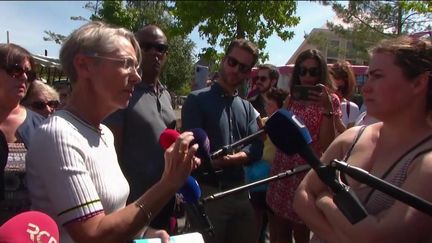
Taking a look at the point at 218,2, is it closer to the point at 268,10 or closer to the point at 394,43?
the point at 268,10

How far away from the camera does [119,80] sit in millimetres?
2078

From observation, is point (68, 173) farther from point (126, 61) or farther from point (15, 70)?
point (15, 70)

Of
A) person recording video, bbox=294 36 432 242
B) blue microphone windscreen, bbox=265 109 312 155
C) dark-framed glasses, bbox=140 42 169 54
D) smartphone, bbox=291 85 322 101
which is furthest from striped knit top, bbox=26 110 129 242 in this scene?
smartphone, bbox=291 85 322 101

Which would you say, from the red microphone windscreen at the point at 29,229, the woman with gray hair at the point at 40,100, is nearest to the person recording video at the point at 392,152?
the red microphone windscreen at the point at 29,229

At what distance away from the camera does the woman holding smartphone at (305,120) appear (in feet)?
11.8

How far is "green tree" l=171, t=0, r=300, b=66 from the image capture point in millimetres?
12664

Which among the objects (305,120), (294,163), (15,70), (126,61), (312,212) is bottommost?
(294,163)

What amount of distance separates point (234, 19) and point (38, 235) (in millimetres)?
11771

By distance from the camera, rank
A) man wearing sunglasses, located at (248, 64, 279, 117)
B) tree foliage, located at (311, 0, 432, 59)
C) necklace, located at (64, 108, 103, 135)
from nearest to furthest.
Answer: necklace, located at (64, 108, 103, 135) → man wearing sunglasses, located at (248, 64, 279, 117) → tree foliage, located at (311, 0, 432, 59)

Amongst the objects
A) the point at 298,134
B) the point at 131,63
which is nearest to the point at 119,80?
the point at 131,63

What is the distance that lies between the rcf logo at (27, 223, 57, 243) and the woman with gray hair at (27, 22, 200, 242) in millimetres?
313

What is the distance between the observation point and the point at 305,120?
372cm

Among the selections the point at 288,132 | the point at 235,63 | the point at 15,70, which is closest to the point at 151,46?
the point at 235,63

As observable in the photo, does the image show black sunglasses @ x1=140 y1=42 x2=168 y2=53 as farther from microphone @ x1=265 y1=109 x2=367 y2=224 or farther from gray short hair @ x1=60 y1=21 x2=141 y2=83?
microphone @ x1=265 y1=109 x2=367 y2=224
